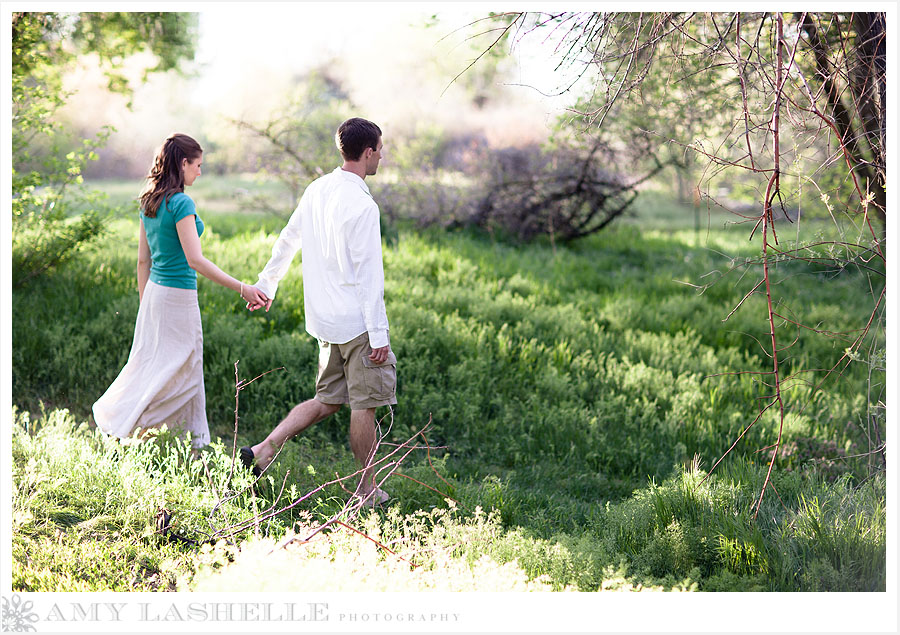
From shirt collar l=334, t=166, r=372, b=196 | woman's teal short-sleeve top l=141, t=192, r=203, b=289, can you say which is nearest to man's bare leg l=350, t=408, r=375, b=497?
shirt collar l=334, t=166, r=372, b=196

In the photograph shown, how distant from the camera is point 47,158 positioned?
22.1 feet

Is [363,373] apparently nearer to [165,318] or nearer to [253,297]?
[253,297]

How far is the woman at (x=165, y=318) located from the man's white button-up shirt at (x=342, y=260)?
503 millimetres

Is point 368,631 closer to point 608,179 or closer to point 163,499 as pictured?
point 163,499

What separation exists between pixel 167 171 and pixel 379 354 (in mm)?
1770

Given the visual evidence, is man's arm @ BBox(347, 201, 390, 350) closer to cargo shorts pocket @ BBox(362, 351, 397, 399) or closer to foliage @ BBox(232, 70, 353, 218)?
cargo shorts pocket @ BBox(362, 351, 397, 399)

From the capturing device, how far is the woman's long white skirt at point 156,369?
14.7ft

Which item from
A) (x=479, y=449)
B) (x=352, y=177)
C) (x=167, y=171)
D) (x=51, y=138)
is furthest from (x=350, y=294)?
(x=51, y=138)

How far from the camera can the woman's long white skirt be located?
4488 mm

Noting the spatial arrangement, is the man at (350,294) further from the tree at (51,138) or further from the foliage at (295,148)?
the foliage at (295,148)

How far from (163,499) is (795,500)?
366 cm

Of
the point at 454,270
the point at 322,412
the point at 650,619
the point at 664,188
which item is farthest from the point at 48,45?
the point at 664,188

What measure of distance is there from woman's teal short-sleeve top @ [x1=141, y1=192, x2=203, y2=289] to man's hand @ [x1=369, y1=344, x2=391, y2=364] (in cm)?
140

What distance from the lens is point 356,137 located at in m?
3.98
